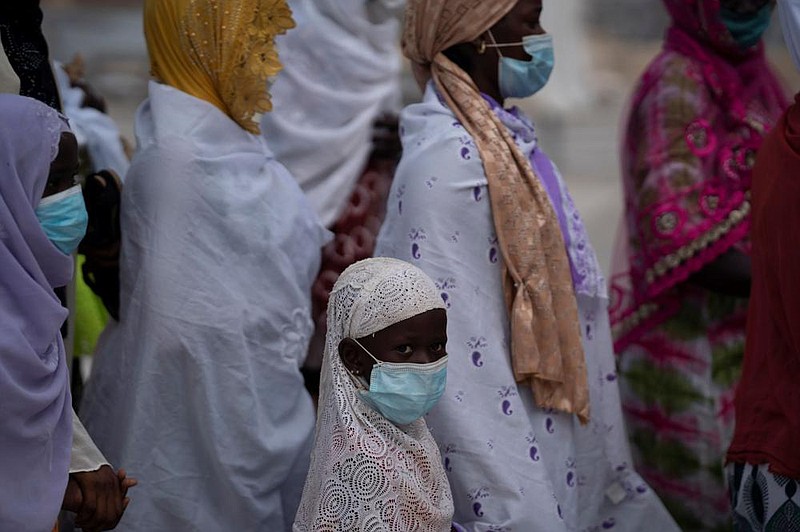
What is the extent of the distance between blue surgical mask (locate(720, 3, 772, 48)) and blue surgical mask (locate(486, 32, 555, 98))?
970 millimetres

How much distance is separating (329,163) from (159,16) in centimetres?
152

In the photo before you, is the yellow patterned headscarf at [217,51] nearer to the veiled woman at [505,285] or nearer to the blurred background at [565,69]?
the veiled woman at [505,285]

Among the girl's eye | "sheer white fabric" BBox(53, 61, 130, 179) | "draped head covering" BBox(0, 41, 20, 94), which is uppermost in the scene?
"draped head covering" BBox(0, 41, 20, 94)

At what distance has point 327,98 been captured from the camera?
5691 millimetres

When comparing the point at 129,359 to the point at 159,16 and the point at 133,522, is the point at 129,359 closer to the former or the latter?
the point at 133,522

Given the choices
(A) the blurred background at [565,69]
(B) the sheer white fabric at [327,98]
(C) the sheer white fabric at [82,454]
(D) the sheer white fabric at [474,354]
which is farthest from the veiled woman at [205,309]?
(A) the blurred background at [565,69]

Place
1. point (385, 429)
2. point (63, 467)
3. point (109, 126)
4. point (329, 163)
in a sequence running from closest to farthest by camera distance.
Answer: point (63, 467), point (385, 429), point (329, 163), point (109, 126)

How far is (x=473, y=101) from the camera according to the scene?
4176 mm

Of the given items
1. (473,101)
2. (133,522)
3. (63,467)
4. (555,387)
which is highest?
(473,101)

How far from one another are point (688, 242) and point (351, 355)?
1.68m

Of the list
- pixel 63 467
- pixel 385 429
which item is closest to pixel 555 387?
pixel 385 429

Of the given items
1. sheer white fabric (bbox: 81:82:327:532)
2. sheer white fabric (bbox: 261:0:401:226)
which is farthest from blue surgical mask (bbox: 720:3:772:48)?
sheer white fabric (bbox: 81:82:327:532)

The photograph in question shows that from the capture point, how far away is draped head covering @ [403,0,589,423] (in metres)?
4.04

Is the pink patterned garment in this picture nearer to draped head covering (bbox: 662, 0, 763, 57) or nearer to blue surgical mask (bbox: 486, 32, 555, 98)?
draped head covering (bbox: 662, 0, 763, 57)
